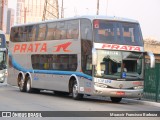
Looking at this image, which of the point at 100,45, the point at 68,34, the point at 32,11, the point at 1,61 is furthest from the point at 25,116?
the point at 32,11

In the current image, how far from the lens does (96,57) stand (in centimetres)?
2092

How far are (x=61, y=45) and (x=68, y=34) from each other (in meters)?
0.90

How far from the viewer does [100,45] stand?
21.4 m

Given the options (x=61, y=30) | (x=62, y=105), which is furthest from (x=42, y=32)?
(x=62, y=105)

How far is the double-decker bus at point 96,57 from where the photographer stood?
70.0 ft

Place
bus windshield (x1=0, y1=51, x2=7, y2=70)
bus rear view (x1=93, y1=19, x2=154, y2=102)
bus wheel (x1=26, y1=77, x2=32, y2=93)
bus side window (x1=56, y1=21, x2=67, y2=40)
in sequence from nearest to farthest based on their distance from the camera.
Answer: bus rear view (x1=93, y1=19, x2=154, y2=102), bus side window (x1=56, y1=21, x2=67, y2=40), bus wheel (x1=26, y1=77, x2=32, y2=93), bus windshield (x1=0, y1=51, x2=7, y2=70)

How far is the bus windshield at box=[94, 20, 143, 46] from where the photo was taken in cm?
2158

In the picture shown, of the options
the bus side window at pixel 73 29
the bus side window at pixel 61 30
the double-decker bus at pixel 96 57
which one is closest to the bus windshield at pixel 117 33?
the double-decker bus at pixel 96 57

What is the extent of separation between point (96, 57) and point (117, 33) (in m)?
1.74

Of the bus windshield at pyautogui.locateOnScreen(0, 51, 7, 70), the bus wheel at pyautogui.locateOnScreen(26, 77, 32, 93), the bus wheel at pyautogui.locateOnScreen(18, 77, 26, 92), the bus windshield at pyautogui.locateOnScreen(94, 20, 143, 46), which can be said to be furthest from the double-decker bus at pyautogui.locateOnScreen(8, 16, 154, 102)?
the bus windshield at pyautogui.locateOnScreen(0, 51, 7, 70)

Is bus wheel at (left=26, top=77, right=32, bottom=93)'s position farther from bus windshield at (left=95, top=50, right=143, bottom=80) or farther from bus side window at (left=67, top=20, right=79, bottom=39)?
bus windshield at (left=95, top=50, right=143, bottom=80)

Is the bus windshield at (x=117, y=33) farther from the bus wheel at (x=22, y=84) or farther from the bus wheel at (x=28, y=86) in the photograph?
the bus wheel at (x=22, y=84)

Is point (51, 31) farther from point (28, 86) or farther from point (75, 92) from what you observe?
point (28, 86)

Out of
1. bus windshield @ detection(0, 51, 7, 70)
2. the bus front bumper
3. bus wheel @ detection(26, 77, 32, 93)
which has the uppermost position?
bus windshield @ detection(0, 51, 7, 70)
